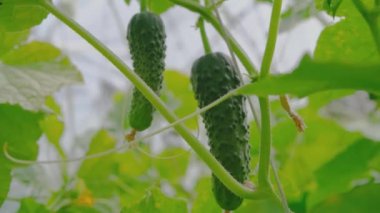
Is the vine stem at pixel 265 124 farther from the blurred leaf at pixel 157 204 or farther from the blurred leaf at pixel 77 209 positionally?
the blurred leaf at pixel 77 209

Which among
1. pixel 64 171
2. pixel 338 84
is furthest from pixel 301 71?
pixel 64 171

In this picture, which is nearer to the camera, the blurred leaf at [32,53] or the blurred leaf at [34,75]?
the blurred leaf at [34,75]

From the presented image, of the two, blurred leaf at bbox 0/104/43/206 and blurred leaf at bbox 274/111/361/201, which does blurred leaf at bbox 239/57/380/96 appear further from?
blurred leaf at bbox 274/111/361/201

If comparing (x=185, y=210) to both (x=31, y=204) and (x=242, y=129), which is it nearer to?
(x=242, y=129)

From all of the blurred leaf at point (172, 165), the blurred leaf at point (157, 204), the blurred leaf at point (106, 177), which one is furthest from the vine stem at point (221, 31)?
the blurred leaf at point (172, 165)

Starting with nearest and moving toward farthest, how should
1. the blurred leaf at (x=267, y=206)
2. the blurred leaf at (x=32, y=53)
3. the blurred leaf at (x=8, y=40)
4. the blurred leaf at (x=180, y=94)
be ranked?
1. the blurred leaf at (x=267, y=206)
2. the blurred leaf at (x=8, y=40)
3. the blurred leaf at (x=32, y=53)
4. the blurred leaf at (x=180, y=94)

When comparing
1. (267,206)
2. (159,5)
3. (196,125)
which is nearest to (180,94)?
(196,125)

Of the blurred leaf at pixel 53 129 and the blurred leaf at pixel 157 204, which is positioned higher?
the blurred leaf at pixel 157 204
